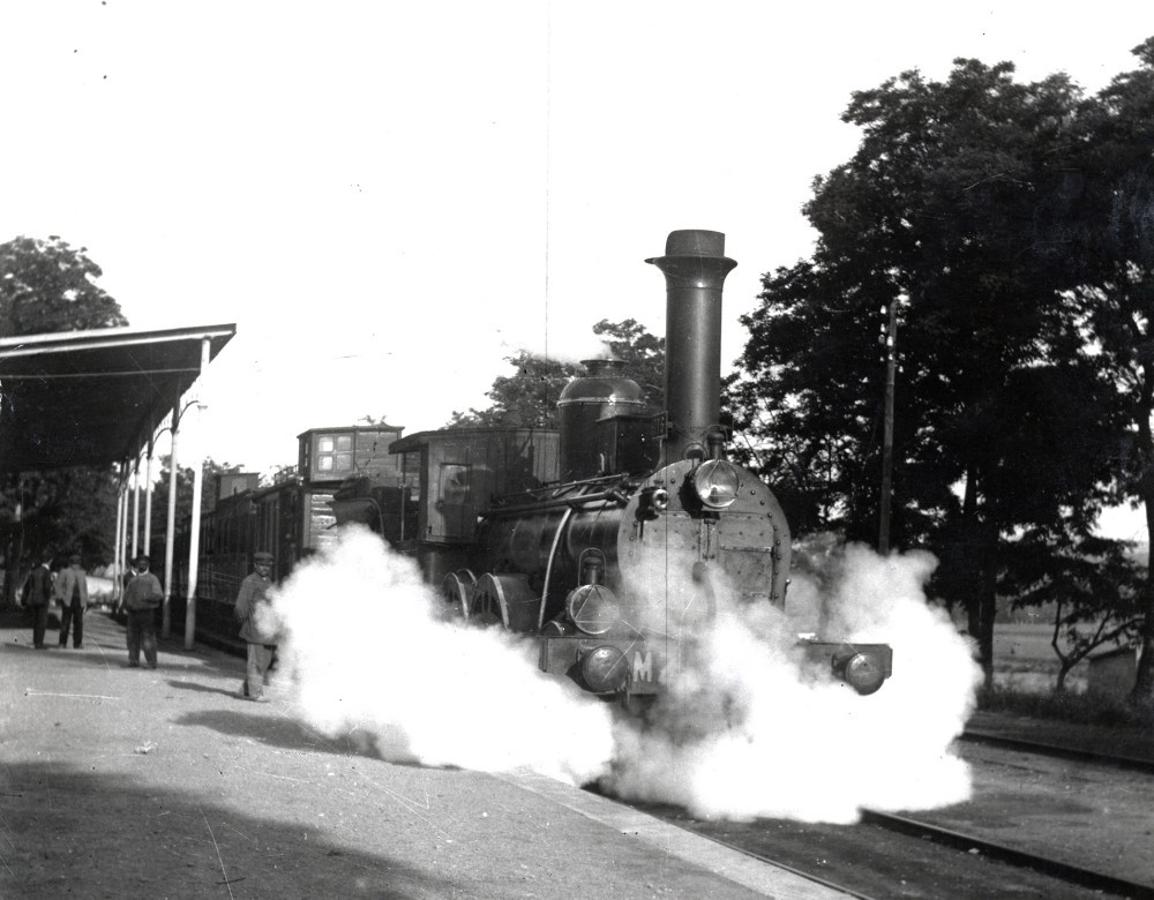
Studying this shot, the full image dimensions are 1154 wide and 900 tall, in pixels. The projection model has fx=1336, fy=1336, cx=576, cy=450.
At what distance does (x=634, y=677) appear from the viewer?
945cm

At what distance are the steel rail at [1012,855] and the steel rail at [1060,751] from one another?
4.12 meters

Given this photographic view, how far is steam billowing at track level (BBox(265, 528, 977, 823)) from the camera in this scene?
9.27 meters

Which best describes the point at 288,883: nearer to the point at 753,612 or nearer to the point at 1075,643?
the point at 753,612

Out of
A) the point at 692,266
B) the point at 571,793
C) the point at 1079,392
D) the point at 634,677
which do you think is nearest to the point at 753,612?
the point at 634,677

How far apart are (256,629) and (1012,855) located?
8396mm

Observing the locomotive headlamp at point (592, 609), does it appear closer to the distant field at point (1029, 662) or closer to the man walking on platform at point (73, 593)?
the man walking on platform at point (73, 593)

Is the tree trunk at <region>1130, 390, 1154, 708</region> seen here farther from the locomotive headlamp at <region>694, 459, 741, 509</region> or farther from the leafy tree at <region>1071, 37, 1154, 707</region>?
the locomotive headlamp at <region>694, 459, 741, 509</region>

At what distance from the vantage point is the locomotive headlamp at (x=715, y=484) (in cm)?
998

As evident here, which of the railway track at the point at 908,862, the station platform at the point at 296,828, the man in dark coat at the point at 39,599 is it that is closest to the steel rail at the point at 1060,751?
the railway track at the point at 908,862

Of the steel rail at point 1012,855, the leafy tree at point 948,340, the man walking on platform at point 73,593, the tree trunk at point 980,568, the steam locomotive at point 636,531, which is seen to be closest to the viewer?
the steel rail at point 1012,855

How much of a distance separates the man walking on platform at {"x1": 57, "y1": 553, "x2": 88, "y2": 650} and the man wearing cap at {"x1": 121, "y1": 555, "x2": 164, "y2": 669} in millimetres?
2578

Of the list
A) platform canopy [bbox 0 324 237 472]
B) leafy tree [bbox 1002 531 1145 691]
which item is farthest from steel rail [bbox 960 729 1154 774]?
platform canopy [bbox 0 324 237 472]

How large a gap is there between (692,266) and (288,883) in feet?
20.2

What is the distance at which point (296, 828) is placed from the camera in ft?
22.8
